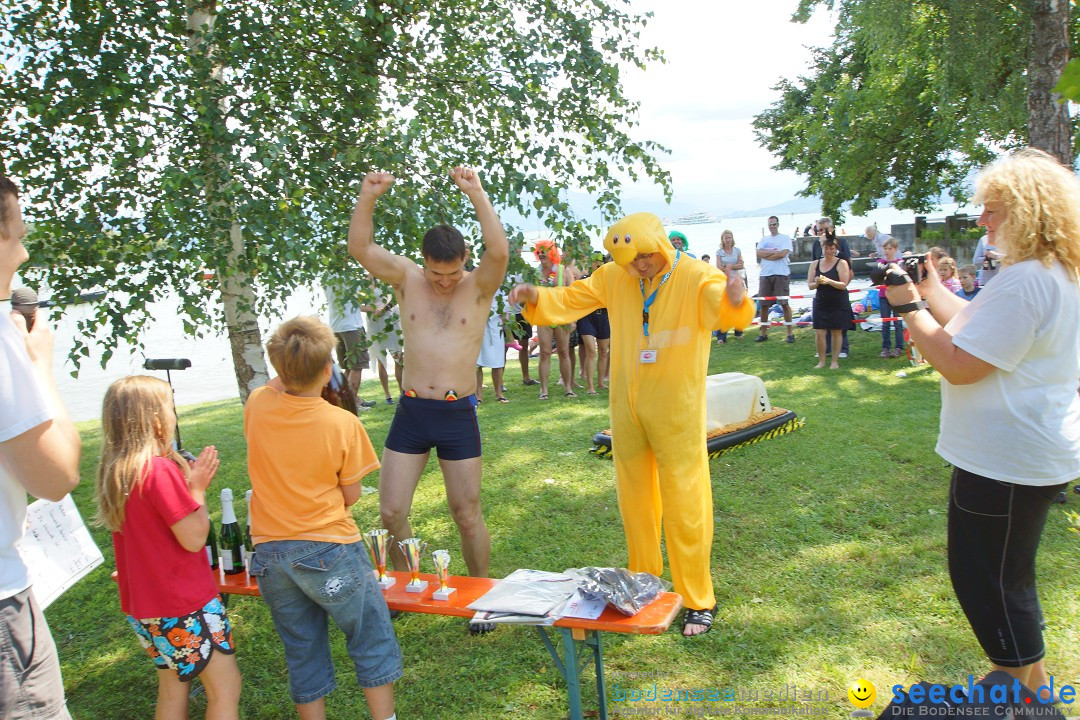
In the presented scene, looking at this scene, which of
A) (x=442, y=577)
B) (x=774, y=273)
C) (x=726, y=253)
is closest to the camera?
(x=442, y=577)

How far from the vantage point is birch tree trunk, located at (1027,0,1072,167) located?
905cm

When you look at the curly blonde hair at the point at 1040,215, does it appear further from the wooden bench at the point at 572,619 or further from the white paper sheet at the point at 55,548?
the white paper sheet at the point at 55,548

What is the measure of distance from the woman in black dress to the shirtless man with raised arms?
7.42 meters

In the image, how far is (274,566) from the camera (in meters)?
2.93

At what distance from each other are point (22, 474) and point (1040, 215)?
3.01m

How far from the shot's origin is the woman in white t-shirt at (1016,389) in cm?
253

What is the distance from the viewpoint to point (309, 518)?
115 inches

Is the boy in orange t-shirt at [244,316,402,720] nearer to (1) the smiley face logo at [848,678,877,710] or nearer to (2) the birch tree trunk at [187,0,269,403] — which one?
(2) the birch tree trunk at [187,0,269,403]

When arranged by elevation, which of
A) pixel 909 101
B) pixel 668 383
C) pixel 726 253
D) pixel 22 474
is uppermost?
pixel 909 101

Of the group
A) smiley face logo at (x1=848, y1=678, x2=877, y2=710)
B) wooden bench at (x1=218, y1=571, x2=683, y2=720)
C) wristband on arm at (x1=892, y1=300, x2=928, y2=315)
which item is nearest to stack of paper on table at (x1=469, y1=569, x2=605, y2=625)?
wooden bench at (x1=218, y1=571, x2=683, y2=720)

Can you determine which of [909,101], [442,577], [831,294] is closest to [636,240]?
[442,577]

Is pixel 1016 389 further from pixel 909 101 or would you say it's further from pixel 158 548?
pixel 909 101

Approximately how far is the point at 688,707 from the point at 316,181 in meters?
3.44

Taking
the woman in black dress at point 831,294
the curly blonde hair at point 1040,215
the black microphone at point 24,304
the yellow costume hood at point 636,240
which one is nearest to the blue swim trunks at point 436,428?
the yellow costume hood at point 636,240
